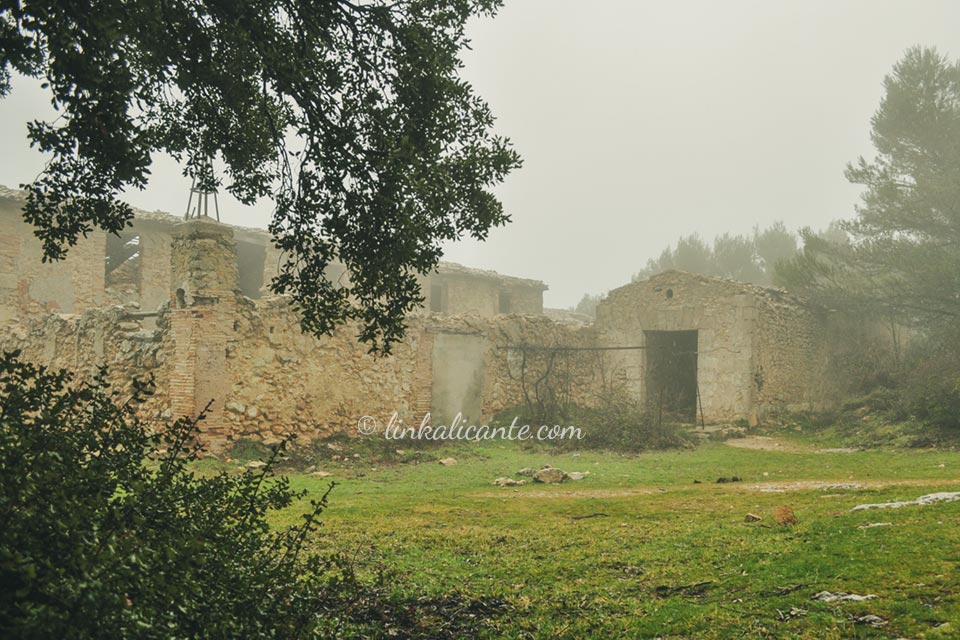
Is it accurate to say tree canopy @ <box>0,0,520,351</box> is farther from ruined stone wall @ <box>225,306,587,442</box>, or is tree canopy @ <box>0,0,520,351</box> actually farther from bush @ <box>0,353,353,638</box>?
ruined stone wall @ <box>225,306,587,442</box>

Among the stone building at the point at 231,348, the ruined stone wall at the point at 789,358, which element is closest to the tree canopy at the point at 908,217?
the ruined stone wall at the point at 789,358

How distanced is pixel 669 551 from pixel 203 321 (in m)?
9.24

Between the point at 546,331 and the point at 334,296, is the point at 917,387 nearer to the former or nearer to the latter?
the point at 546,331

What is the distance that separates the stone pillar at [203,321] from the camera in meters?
12.2

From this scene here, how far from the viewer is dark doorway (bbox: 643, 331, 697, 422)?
19734 millimetres

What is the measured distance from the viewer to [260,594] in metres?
3.13

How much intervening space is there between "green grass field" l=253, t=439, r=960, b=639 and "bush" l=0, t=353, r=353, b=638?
160 cm

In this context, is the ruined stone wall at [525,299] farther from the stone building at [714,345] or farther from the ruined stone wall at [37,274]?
the ruined stone wall at [37,274]

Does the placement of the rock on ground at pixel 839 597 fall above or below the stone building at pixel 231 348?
below

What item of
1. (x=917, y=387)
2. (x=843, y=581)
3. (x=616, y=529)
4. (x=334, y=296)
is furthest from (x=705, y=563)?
(x=917, y=387)

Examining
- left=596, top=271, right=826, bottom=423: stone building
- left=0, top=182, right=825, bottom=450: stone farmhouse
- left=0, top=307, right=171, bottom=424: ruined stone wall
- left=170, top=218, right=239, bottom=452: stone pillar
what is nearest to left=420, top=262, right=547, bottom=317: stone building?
left=0, top=182, right=825, bottom=450: stone farmhouse

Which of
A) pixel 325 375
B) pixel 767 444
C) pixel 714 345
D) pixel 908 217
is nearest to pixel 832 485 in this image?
pixel 767 444

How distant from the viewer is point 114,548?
7.78ft

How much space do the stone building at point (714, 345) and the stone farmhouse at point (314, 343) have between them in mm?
41
